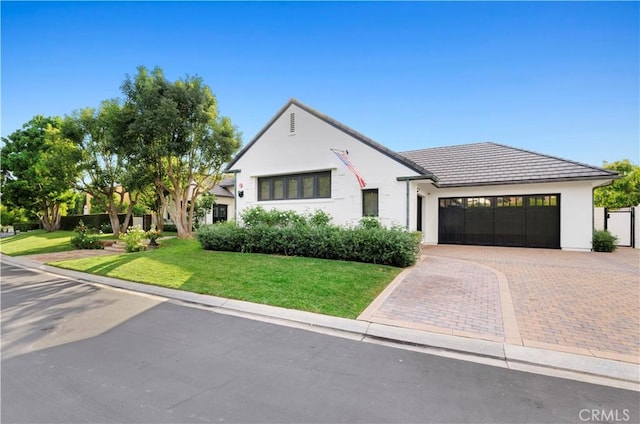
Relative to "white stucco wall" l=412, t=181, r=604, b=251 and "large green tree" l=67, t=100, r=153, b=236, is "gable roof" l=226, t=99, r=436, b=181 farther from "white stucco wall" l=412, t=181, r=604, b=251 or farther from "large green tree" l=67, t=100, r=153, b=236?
"large green tree" l=67, t=100, r=153, b=236

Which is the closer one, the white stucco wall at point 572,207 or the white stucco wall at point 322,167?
the white stucco wall at point 322,167

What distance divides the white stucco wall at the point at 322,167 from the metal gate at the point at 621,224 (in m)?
12.0

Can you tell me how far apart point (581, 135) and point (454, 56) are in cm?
1155

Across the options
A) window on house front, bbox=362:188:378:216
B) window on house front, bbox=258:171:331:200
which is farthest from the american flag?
window on house front, bbox=258:171:331:200

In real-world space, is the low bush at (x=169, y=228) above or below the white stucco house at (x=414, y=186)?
below

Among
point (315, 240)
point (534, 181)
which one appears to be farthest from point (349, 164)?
point (534, 181)

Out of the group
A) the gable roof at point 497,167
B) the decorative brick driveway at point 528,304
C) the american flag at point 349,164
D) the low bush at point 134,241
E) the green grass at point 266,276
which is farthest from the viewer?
the low bush at point 134,241

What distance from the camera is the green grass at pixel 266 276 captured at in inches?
249

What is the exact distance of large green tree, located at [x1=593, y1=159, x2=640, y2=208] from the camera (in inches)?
1036

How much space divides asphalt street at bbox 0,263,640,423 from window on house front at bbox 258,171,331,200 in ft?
29.6

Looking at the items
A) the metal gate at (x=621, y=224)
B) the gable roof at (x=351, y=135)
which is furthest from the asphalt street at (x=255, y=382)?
the metal gate at (x=621, y=224)

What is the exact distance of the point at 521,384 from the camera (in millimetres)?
3299

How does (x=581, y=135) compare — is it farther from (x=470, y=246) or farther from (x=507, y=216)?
(x=470, y=246)

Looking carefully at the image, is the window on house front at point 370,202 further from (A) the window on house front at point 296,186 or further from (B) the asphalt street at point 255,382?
(B) the asphalt street at point 255,382
